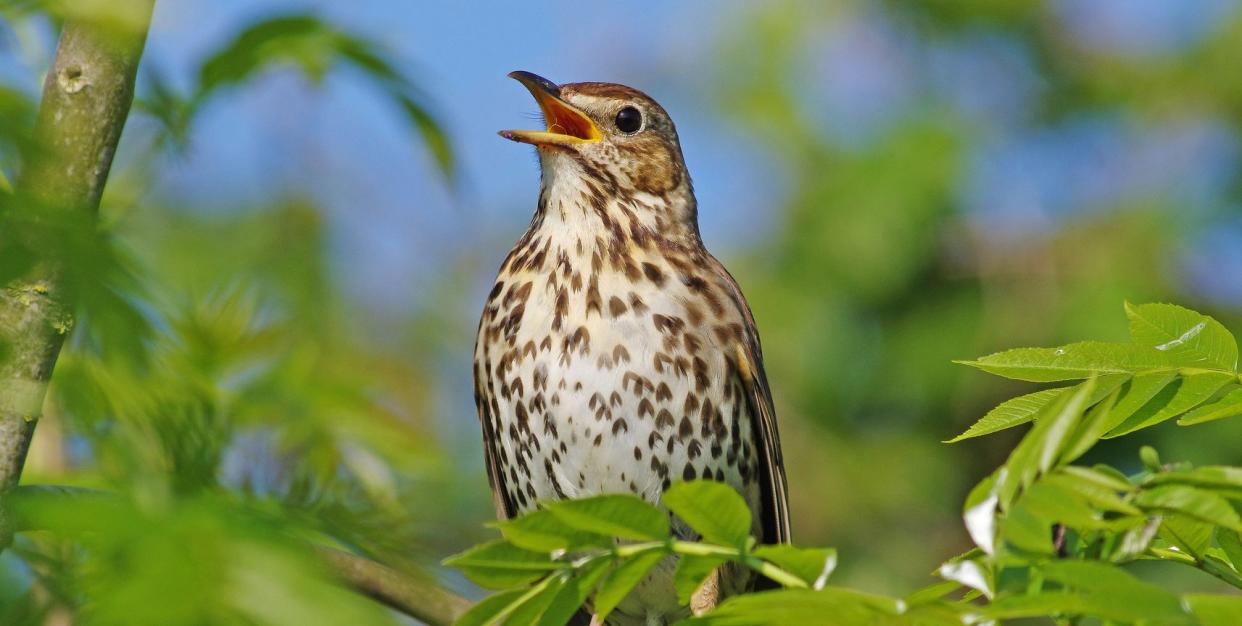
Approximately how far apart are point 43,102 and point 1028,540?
1.27 metres

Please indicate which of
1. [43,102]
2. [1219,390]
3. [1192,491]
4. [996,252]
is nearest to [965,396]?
[996,252]

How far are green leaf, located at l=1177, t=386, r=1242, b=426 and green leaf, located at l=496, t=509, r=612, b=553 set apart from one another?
3.00ft

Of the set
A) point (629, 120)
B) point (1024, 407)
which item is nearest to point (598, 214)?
point (629, 120)

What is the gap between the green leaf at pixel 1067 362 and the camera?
6.94 feet

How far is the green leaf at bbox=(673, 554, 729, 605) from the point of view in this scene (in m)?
1.96

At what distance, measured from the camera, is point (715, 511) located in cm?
188

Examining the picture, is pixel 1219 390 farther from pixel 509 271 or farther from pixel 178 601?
pixel 509 271

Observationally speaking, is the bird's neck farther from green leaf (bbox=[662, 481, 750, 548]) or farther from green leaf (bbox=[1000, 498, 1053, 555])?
green leaf (bbox=[1000, 498, 1053, 555])

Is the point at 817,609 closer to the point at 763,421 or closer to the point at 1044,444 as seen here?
the point at 1044,444

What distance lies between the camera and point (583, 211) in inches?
168

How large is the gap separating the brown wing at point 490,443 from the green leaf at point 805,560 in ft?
7.56

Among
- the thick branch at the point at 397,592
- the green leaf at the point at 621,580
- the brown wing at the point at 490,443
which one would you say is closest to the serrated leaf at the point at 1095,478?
the green leaf at the point at 621,580

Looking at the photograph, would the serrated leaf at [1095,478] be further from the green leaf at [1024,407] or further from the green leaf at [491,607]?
the green leaf at [491,607]

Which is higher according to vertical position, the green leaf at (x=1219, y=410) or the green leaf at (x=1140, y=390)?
the green leaf at (x=1140, y=390)
